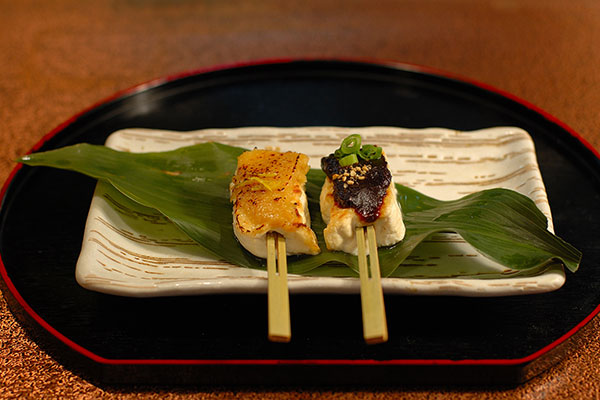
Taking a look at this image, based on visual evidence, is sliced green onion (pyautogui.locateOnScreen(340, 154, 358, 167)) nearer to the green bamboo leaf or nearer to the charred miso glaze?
the charred miso glaze

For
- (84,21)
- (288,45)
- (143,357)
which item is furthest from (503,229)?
(84,21)

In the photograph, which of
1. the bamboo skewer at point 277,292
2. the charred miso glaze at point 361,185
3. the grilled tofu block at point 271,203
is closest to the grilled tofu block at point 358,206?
the charred miso glaze at point 361,185

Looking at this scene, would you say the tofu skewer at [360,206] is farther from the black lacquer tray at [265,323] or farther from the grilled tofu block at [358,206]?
the black lacquer tray at [265,323]

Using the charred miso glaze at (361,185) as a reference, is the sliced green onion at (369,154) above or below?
above

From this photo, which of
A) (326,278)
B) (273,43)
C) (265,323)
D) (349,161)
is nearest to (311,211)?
(349,161)

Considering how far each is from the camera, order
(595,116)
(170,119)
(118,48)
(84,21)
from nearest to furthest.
Answer: (170,119) < (595,116) < (118,48) < (84,21)

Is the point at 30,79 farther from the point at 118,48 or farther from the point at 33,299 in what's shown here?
the point at 33,299

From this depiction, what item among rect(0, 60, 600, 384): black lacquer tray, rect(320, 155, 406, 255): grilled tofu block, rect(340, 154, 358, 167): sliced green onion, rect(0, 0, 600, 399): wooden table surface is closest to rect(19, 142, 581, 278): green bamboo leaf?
rect(320, 155, 406, 255): grilled tofu block
